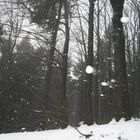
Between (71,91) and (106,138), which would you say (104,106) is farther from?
(106,138)

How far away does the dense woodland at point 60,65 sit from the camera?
33.6ft

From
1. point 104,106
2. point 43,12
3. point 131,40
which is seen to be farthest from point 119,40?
point 104,106

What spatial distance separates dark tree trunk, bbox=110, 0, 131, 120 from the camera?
31.7 ft

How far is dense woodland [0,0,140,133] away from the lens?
10.2 metres

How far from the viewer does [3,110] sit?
1122 inches

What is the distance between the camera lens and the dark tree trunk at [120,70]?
380 inches

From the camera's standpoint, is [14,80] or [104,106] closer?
[14,80]

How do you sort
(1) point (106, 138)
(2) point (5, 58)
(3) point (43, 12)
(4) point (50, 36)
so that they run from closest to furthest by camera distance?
(1) point (106, 138), (3) point (43, 12), (4) point (50, 36), (2) point (5, 58)

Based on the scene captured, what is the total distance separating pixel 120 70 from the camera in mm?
9875

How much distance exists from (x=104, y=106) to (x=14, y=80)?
663 inches

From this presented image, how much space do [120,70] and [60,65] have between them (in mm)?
6792

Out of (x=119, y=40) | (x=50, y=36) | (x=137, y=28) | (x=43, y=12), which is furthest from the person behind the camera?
(x=137, y=28)

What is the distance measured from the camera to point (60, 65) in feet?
53.3

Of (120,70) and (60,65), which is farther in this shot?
(60,65)
